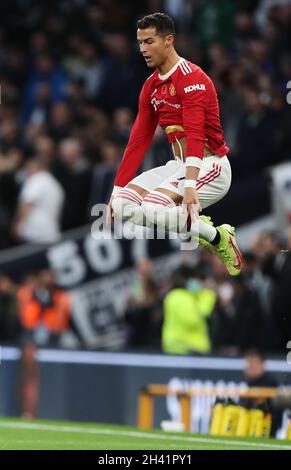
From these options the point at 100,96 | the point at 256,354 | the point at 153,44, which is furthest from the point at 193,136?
the point at 100,96

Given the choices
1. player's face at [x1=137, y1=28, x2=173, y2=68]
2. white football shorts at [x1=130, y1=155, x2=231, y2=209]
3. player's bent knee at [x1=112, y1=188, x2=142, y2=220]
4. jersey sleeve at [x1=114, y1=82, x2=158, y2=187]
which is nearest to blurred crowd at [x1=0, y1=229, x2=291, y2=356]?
white football shorts at [x1=130, y1=155, x2=231, y2=209]

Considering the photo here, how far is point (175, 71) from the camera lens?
11.4 metres

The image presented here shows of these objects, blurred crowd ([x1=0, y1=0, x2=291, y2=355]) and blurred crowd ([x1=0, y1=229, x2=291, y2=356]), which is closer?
blurred crowd ([x1=0, y1=229, x2=291, y2=356])

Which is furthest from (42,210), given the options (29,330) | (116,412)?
(116,412)

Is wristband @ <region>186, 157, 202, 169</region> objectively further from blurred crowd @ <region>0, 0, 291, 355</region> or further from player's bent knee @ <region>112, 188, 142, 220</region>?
blurred crowd @ <region>0, 0, 291, 355</region>

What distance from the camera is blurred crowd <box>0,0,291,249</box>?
17688mm

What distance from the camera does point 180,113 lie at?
37.7 ft

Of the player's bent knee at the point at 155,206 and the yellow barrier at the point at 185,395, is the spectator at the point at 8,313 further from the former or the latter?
the player's bent knee at the point at 155,206

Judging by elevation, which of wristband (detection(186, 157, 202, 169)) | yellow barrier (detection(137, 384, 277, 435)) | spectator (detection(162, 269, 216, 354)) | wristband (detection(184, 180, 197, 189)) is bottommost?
yellow barrier (detection(137, 384, 277, 435))

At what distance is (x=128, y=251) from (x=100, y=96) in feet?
10.4

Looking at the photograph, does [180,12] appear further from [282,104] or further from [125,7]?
[282,104]

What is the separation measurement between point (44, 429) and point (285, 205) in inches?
173

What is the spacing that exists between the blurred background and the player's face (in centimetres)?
393

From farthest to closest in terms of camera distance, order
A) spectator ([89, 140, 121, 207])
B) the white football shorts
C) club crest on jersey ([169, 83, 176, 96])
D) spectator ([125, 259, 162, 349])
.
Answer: spectator ([89, 140, 121, 207]) → spectator ([125, 259, 162, 349]) → the white football shorts → club crest on jersey ([169, 83, 176, 96])
